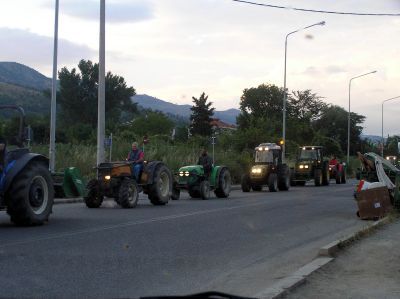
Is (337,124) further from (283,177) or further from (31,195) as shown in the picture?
(31,195)

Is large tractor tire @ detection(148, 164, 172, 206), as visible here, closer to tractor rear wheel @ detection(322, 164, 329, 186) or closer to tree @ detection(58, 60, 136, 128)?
tractor rear wheel @ detection(322, 164, 329, 186)

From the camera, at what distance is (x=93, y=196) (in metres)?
17.1

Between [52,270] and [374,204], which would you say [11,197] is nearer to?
[52,270]

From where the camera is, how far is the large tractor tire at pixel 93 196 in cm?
1680

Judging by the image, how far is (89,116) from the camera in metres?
79.7

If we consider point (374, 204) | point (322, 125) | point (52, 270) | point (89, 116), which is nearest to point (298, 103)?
point (322, 125)

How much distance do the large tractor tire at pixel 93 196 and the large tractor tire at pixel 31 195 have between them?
4.25m

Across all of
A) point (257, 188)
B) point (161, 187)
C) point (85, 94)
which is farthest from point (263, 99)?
point (161, 187)

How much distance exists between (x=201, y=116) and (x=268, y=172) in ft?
220

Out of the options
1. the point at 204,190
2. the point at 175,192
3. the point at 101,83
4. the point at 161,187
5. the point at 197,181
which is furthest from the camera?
the point at 101,83

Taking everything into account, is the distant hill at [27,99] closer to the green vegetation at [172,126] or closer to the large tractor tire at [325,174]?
the green vegetation at [172,126]

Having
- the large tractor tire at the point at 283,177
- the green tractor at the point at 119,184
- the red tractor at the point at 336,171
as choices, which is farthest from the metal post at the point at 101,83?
the red tractor at the point at 336,171

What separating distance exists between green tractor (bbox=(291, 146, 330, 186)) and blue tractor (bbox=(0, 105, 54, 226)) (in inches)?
934

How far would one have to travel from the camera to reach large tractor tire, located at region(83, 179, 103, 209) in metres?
16.8
